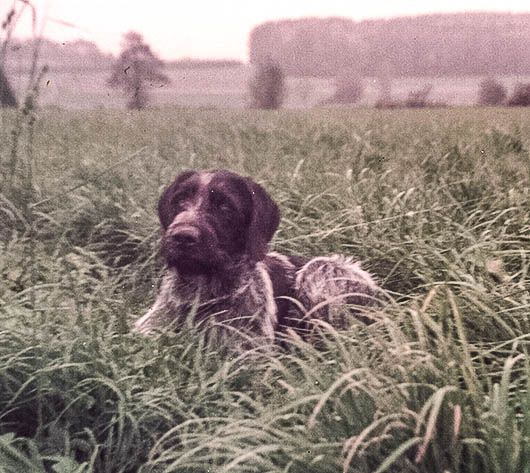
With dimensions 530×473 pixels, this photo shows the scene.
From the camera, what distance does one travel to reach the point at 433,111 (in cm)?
443

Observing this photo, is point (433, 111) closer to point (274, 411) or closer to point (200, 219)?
point (200, 219)

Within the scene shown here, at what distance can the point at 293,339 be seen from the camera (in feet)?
8.46

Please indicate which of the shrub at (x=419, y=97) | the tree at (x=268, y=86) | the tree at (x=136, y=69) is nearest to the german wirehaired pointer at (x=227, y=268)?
the tree at (x=136, y=69)

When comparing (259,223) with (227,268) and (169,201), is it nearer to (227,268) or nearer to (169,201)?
(227,268)

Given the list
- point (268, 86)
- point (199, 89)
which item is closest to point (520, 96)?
point (268, 86)

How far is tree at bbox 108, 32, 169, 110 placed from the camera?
3375 millimetres

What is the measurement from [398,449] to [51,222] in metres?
2.40

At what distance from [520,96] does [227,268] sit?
8.85 ft

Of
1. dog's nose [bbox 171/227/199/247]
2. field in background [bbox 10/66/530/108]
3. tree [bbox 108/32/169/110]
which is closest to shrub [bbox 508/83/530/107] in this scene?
field in background [bbox 10/66/530/108]

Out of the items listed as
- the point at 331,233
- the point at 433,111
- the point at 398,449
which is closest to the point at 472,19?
the point at 433,111

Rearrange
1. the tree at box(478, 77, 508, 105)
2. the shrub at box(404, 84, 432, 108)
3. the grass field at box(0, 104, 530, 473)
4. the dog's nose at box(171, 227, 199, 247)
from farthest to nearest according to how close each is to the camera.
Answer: the tree at box(478, 77, 508, 105) → the shrub at box(404, 84, 432, 108) → the dog's nose at box(171, 227, 199, 247) → the grass field at box(0, 104, 530, 473)

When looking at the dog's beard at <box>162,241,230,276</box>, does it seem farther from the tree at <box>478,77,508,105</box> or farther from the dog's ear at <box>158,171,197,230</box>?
the tree at <box>478,77,508,105</box>

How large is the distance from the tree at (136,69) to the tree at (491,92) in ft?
6.17

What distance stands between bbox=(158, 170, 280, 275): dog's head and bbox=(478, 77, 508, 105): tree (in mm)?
1959
